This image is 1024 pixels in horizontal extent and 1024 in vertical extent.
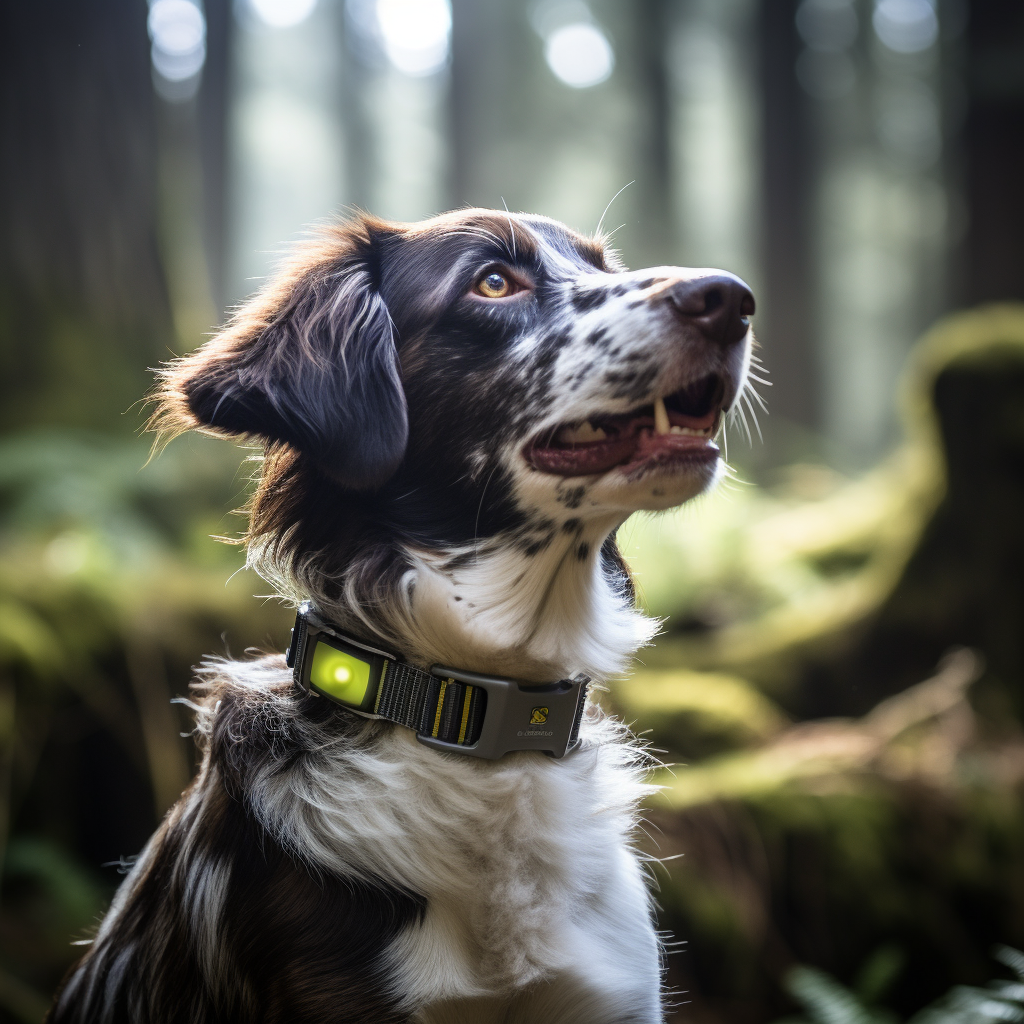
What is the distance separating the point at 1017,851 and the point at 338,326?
3.45m

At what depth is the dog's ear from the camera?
1823 mm

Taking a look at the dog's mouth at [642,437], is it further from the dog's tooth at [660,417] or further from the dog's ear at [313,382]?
the dog's ear at [313,382]

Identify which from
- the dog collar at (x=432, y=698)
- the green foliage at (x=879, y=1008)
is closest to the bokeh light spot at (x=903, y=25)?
the green foliage at (x=879, y=1008)

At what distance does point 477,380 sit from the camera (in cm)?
195

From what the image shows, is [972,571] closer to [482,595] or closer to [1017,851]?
[1017,851]

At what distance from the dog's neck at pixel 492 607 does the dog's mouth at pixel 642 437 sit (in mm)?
195

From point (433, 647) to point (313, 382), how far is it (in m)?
0.63

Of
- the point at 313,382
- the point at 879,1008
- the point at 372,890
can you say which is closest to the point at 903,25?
the point at 879,1008

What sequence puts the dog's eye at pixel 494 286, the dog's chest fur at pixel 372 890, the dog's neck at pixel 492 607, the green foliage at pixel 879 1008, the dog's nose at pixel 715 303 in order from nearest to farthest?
the dog's chest fur at pixel 372 890, the dog's nose at pixel 715 303, the dog's neck at pixel 492 607, the dog's eye at pixel 494 286, the green foliage at pixel 879 1008

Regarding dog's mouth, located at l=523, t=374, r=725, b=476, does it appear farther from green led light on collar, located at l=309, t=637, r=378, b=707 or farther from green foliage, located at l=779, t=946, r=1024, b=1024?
green foliage, located at l=779, t=946, r=1024, b=1024

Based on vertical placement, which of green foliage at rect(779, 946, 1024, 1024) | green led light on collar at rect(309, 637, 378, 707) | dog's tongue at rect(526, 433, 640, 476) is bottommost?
green foliage at rect(779, 946, 1024, 1024)

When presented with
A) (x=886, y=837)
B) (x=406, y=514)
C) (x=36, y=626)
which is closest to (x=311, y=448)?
(x=406, y=514)

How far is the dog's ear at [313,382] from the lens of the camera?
1.82 metres

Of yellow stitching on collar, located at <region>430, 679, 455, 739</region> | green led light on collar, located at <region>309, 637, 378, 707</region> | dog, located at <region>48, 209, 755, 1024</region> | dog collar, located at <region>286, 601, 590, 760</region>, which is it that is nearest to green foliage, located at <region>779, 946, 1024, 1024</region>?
dog, located at <region>48, 209, 755, 1024</region>
